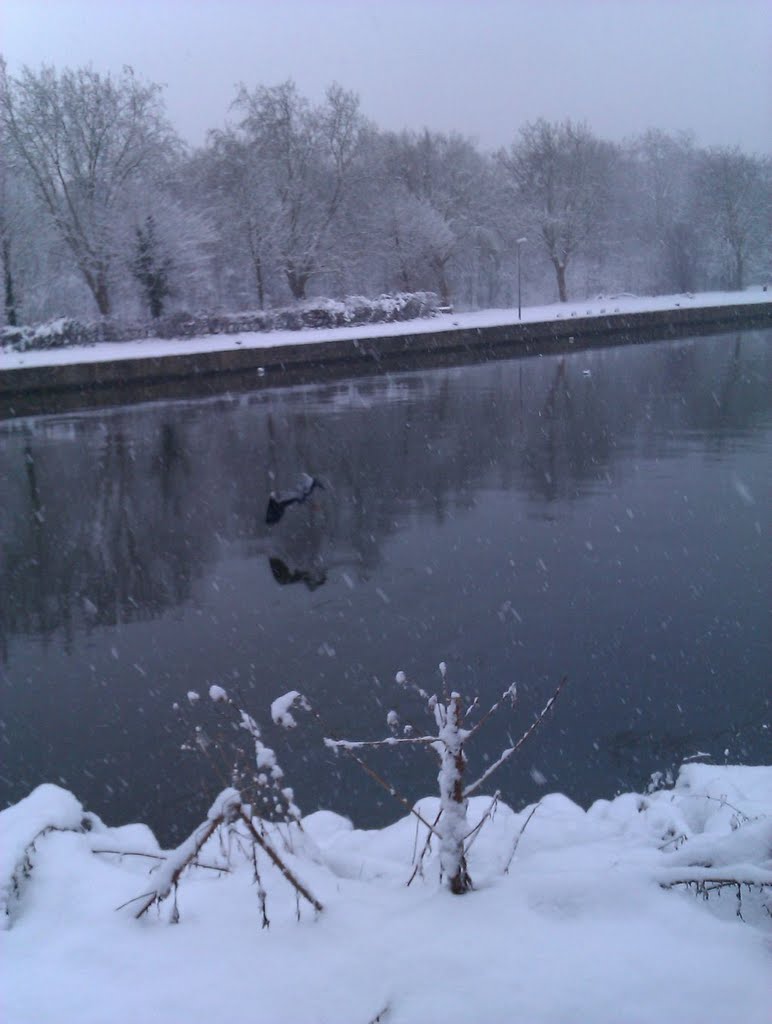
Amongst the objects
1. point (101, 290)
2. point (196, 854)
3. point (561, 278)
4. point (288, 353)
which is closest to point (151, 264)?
point (101, 290)

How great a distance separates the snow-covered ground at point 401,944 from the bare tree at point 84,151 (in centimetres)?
3531

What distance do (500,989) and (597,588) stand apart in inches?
240

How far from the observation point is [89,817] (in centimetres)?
399

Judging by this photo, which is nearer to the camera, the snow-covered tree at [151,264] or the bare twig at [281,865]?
the bare twig at [281,865]

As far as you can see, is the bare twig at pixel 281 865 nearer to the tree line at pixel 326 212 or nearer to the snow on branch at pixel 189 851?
the snow on branch at pixel 189 851

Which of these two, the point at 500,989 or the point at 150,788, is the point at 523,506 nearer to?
the point at 150,788

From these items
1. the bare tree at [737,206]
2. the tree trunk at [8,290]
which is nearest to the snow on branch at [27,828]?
the tree trunk at [8,290]

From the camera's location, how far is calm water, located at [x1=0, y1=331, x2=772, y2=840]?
548 centimetres

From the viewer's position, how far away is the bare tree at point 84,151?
118 feet

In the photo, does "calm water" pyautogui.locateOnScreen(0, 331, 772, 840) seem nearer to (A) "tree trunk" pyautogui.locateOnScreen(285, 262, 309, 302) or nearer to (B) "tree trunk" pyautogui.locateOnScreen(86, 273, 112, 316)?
(B) "tree trunk" pyautogui.locateOnScreen(86, 273, 112, 316)

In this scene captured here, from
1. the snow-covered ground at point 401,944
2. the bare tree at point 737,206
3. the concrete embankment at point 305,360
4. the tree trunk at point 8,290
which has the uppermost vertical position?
the bare tree at point 737,206

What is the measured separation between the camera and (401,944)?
2.43 meters

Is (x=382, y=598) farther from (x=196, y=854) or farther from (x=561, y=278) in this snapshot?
(x=561, y=278)

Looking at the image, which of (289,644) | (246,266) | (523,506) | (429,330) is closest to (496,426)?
(523,506)
